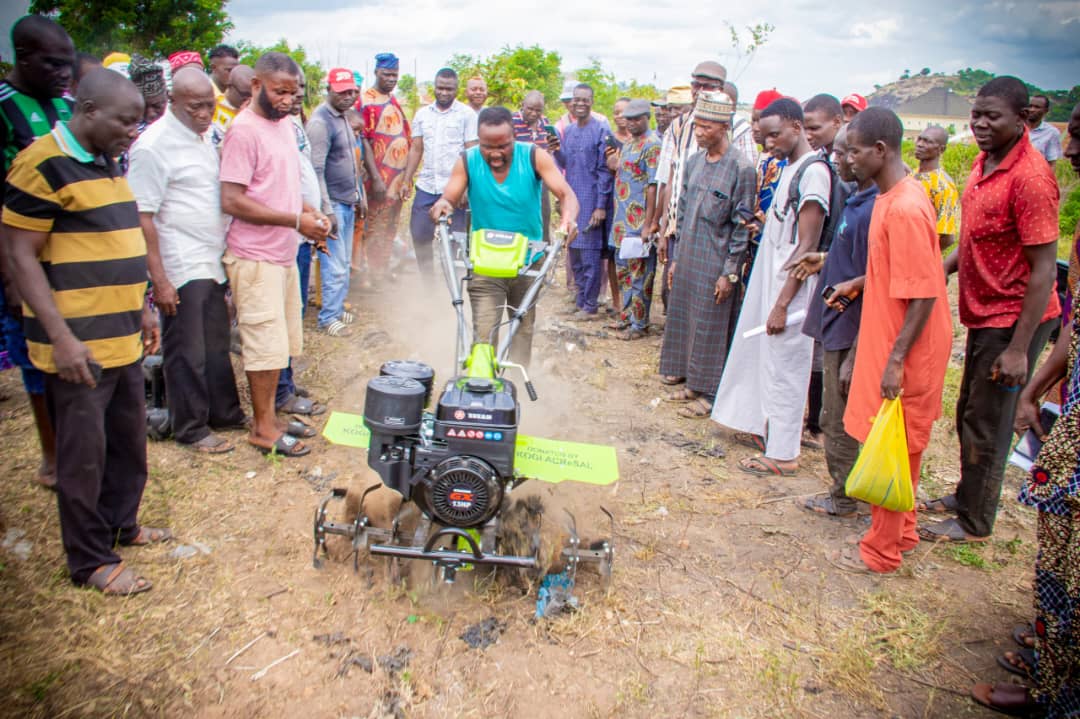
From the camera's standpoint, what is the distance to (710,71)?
6.34m

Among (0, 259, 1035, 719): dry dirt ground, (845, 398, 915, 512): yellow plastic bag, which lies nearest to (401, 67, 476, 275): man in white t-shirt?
(0, 259, 1035, 719): dry dirt ground

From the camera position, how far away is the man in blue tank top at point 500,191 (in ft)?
14.5

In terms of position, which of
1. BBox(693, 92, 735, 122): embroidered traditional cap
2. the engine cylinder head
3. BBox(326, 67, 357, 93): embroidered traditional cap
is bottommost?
the engine cylinder head

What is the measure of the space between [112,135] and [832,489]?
13.2 ft

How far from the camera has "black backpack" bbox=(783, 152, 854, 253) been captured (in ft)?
14.1

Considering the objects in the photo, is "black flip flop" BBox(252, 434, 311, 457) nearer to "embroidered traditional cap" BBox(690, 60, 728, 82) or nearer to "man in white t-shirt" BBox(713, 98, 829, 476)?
"man in white t-shirt" BBox(713, 98, 829, 476)

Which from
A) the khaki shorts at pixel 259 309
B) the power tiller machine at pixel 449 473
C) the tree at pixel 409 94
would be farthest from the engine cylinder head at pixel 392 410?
the tree at pixel 409 94

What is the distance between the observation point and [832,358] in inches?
157

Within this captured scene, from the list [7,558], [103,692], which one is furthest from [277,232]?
[103,692]

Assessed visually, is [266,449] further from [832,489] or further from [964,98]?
[964,98]

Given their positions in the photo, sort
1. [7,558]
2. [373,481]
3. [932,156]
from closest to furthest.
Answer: [7,558]
[373,481]
[932,156]

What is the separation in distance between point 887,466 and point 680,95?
500cm

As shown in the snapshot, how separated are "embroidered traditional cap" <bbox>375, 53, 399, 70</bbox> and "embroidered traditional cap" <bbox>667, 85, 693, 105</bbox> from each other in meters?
3.00

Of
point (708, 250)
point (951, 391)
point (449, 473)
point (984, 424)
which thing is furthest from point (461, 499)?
point (951, 391)
